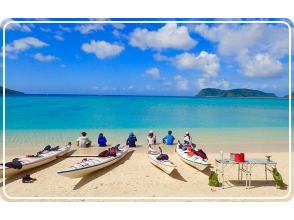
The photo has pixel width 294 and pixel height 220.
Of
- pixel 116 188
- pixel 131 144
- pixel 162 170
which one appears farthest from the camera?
→ pixel 131 144

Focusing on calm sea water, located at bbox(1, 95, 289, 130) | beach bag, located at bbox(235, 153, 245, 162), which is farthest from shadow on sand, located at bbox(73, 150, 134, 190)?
calm sea water, located at bbox(1, 95, 289, 130)

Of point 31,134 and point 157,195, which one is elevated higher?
point 31,134

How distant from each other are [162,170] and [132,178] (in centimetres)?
134

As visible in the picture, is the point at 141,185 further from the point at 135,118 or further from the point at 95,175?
the point at 135,118

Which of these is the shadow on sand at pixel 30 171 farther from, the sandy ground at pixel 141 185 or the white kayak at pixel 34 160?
the white kayak at pixel 34 160

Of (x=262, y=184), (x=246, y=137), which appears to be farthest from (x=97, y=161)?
(x=246, y=137)

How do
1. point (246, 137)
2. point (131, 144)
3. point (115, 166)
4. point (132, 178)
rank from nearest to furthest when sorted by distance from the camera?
point (132, 178)
point (115, 166)
point (131, 144)
point (246, 137)

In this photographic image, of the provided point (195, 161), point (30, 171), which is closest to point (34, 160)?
point (30, 171)

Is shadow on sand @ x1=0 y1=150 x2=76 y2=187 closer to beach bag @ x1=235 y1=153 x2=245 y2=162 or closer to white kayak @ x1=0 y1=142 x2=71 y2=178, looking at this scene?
white kayak @ x1=0 y1=142 x2=71 y2=178

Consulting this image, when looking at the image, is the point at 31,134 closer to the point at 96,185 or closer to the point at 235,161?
the point at 96,185

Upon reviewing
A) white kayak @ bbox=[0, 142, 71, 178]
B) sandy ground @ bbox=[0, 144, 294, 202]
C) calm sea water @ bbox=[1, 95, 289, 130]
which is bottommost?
sandy ground @ bbox=[0, 144, 294, 202]

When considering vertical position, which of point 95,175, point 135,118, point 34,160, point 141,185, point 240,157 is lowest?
point 141,185

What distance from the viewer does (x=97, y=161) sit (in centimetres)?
738

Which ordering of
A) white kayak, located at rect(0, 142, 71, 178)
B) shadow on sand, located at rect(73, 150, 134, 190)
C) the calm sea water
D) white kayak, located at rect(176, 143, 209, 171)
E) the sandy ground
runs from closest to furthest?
the sandy ground, shadow on sand, located at rect(73, 150, 134, 190), white kayak, located at rect(0, 142, 71, 178), white kayak, located at rect(176, 143, 209, 171), the calm sea water
